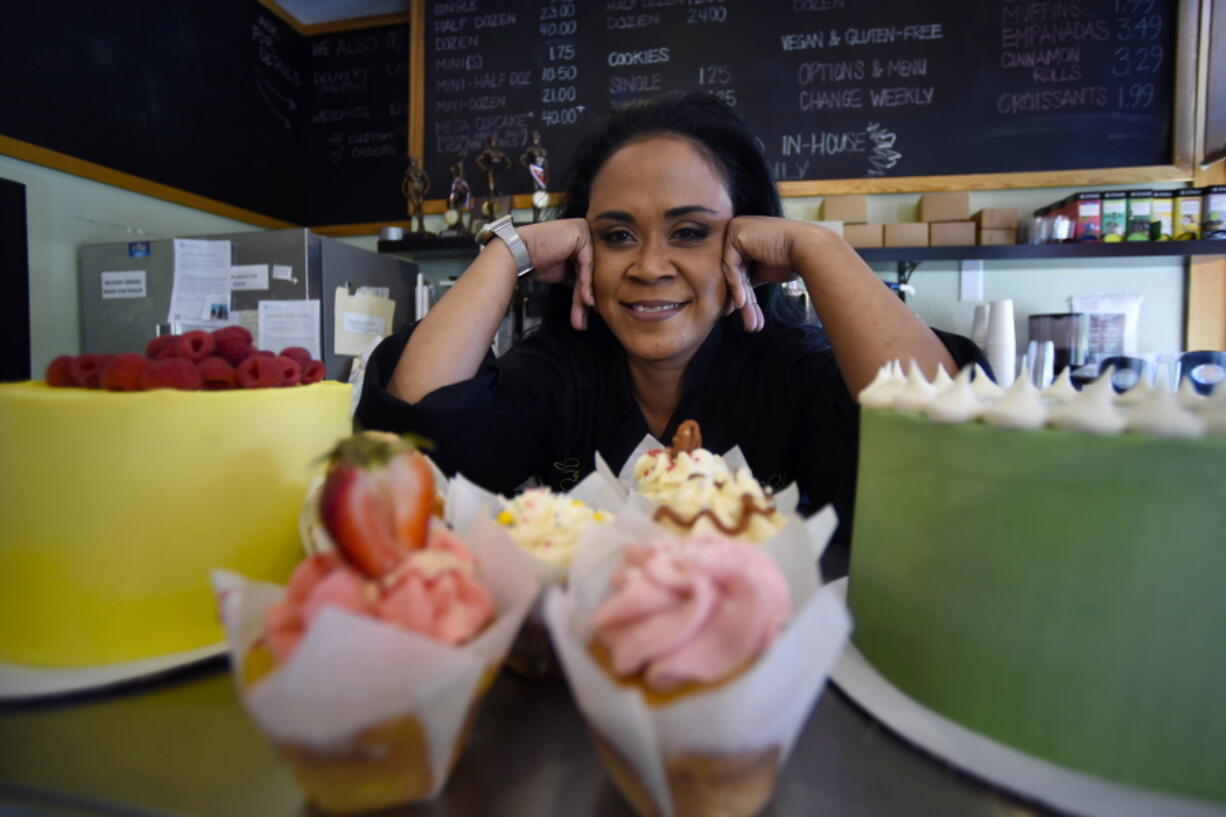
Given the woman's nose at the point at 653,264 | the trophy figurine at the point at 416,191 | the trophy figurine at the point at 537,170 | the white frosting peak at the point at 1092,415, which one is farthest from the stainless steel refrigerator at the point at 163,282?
the white frosting peak at the point at 1092,415

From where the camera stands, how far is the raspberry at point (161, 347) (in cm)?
64

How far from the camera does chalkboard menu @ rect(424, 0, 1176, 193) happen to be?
2.29m

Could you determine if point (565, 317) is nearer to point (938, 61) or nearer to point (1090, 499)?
point (1090, 499)

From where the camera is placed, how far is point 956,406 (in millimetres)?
500

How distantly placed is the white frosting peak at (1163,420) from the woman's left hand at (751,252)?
0.91m

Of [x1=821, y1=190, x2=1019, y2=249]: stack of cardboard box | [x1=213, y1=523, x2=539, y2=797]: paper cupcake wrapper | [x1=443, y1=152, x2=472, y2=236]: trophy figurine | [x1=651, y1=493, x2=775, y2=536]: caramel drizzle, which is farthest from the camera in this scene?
[x1=443, y1=152, x2=472, y2=236]: trophy figurine

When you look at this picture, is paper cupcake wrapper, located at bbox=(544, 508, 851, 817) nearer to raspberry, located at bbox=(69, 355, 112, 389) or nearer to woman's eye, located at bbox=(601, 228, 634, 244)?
raspberry, located at bbox=(69, 355, 112, 389)

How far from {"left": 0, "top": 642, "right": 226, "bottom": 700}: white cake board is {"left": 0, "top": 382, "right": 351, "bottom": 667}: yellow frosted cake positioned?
0.01m

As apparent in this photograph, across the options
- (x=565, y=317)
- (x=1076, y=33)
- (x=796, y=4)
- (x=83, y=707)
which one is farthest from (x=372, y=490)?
A: (x=1076, y=33)

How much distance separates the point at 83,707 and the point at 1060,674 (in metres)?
0.77

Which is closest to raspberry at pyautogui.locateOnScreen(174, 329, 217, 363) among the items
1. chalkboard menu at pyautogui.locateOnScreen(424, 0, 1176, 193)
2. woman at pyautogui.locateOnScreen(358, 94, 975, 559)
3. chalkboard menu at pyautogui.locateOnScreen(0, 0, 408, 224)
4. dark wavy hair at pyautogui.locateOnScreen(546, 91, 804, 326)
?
woman at pyautogui.locateOnScreen(358, 94, 975, 559)

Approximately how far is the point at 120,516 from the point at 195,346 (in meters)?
0.20

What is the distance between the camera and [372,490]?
0.43m

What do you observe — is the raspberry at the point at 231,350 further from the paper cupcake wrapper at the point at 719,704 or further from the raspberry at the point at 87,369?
the paper cupcake wrapper at the point at 719,704
